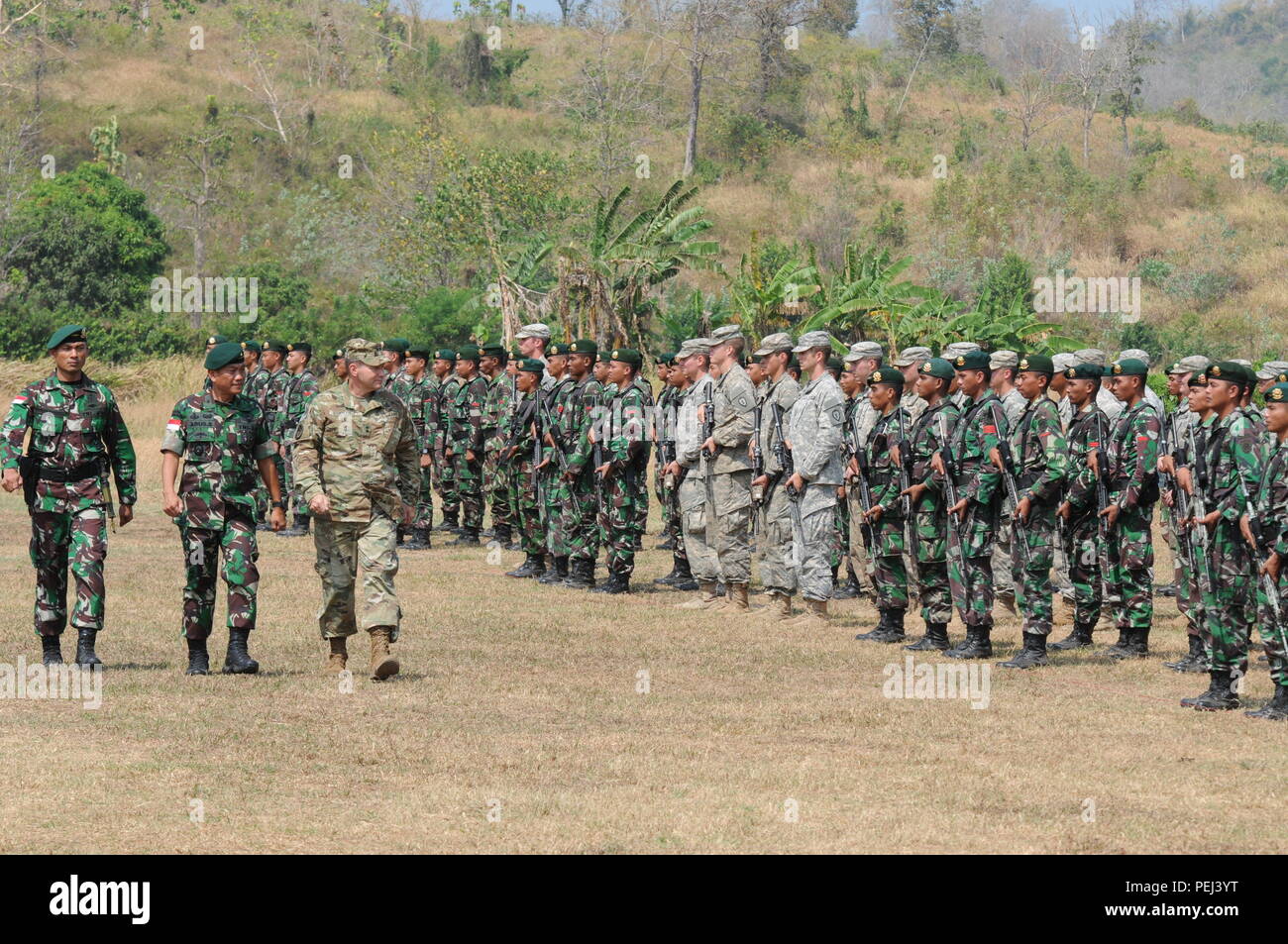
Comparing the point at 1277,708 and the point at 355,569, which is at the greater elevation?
the point at 355,569

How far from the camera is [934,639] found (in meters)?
11.7

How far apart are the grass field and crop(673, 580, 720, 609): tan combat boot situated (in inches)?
53.7

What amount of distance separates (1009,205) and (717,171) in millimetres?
10657

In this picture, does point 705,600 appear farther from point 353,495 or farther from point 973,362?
point 353,495

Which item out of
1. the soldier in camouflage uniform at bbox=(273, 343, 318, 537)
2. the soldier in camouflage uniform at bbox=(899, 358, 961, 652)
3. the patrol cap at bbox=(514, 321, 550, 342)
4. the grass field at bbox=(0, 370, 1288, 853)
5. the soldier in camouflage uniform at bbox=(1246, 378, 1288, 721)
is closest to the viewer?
the grass field at bbox=(0, 370, 1288, 853)

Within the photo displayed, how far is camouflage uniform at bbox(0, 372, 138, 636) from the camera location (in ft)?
33.1

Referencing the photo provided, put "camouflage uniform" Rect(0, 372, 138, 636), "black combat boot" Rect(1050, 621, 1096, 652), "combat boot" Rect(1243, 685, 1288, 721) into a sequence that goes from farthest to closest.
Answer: "black combat boot" Rect(1050, 621, 1096, 652)
"camouflage uniform" Rect(0, 372, 138, 636)
"combat boot" Rect(1243, 685, 1288, 721)

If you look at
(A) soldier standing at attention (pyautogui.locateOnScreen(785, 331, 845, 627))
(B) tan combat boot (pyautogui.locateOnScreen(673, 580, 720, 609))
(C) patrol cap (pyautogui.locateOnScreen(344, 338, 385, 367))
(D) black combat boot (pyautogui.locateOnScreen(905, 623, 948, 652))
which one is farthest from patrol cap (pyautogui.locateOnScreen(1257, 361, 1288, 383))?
(C) patrol cap (pyautogui.locateOnScreen(344, 338, 385, 367))

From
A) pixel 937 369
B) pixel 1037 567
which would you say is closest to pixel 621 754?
pixel 1037 567

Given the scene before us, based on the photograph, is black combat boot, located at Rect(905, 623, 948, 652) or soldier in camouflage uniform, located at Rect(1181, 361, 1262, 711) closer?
soldier in camouflage uniform, located at Rect(1181, 361, 1262, 711)

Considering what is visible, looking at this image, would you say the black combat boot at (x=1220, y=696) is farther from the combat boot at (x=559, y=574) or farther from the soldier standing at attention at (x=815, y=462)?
the combat boot at (x=559, y=574)

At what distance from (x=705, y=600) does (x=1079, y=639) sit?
3.56 metres

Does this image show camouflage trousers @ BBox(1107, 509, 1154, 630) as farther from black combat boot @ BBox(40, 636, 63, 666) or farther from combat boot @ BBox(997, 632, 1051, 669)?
black combat boot @ BBox(40, 636, 63, 666)

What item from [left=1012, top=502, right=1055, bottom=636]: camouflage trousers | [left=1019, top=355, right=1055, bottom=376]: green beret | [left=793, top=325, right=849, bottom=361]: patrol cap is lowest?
[left=1012, top=502, right=1055, bottom=636]: camouflage trousers
